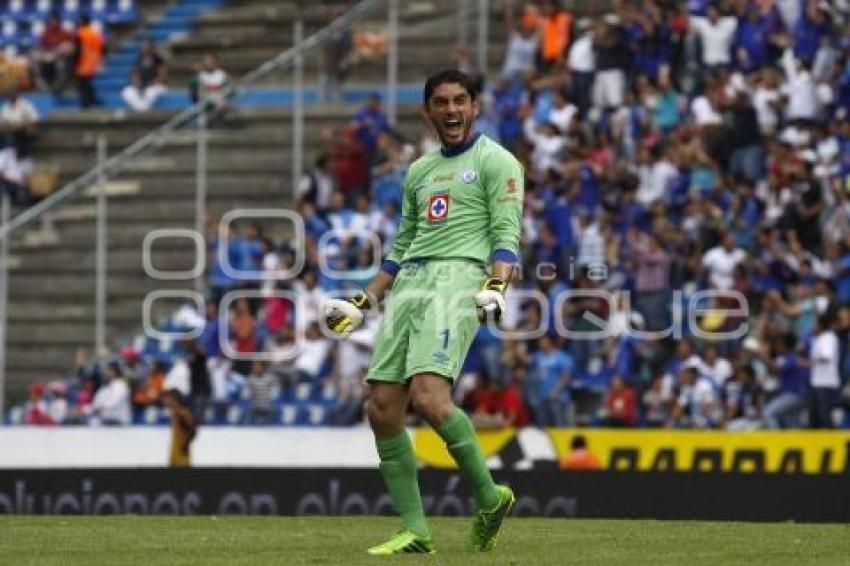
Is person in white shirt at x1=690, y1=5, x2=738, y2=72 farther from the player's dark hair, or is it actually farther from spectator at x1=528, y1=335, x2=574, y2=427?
the player's dark hair

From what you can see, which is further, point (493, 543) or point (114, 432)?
point (114, 432)

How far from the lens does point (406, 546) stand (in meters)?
12.9

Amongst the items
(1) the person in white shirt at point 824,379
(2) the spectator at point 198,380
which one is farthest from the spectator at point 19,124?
(1) the person in white shirt at point 824,379

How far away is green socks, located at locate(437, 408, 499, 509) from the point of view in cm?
1276

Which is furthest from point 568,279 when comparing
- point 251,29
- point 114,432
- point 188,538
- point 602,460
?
point 188,538

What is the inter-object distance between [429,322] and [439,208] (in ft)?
2.29

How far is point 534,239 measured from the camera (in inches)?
1067

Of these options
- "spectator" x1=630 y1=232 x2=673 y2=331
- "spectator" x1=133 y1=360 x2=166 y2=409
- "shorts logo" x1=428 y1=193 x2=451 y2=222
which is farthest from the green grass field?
"spectator" x1=133 y1=360 x2=166 y2=409

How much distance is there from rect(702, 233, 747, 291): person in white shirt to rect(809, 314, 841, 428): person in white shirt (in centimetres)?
155

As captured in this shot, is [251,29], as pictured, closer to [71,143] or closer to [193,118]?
[71,143]

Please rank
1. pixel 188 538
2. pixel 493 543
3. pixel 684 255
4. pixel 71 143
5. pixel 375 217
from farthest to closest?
pixel 71 143, pixel 375 217, pixel 684 255, pixel 188 538, pixel 493 543

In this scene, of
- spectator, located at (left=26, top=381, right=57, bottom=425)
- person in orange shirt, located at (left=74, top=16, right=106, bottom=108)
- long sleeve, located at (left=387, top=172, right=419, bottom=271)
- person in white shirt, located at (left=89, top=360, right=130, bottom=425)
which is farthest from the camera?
person in orange shirt, located at (left=74, top=16, right=106, bottom=108)

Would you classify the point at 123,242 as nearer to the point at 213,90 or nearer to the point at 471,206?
the point at 213,90

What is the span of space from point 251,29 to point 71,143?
10.7 ft
